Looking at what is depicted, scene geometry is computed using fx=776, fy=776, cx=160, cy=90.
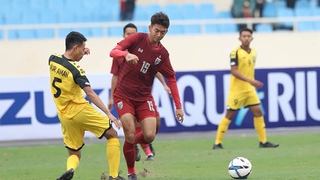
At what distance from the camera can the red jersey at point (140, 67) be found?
10.2 meters

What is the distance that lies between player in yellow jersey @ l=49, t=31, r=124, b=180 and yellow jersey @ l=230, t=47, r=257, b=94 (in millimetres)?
5366

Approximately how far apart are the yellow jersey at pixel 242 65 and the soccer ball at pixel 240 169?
483 cm

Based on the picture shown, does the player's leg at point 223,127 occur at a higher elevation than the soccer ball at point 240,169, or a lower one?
lower

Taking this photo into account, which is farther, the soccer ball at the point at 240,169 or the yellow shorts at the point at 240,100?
the yellow shorts at the point at 240,100

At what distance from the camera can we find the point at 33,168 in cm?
1278

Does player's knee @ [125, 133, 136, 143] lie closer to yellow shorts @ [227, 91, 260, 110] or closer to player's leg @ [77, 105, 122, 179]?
player's leg @ [77, 105, 122, 179]

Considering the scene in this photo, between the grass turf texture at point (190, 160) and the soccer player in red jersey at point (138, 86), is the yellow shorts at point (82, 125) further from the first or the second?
the grass turf texture at point (190, 160)

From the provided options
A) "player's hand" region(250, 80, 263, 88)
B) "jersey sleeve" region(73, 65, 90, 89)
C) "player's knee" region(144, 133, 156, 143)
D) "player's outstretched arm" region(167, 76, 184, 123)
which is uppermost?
"jersey sleeve" region(73, 65, 90, 89)

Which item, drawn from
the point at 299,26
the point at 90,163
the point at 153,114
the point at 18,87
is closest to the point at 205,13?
the point at 299,26

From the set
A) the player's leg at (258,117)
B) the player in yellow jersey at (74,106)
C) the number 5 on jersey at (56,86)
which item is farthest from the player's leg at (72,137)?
the player's leg at (258,117)

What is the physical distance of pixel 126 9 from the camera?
22422 mm

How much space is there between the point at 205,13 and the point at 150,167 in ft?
38.1

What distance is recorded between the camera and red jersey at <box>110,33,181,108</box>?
10.2m

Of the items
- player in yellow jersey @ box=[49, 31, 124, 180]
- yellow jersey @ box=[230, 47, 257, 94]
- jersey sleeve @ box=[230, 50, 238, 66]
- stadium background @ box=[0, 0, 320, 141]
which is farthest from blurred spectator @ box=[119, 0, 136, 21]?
player in yellow jersey @ box=[49, 31, 124, 180]
